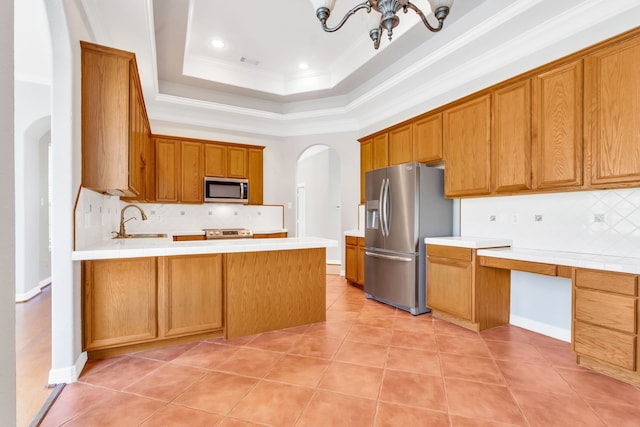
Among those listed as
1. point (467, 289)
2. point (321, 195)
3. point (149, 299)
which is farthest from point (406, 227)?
point (321, 195)

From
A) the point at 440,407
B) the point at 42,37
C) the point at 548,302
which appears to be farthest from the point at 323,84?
the point at 440,407

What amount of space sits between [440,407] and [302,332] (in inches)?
55.4

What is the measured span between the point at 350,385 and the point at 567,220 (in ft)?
7.67

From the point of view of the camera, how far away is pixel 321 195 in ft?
24.9

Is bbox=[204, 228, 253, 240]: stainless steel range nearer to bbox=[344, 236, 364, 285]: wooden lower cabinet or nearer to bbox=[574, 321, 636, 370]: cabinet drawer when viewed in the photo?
bbox=[344, 236, 364, 285]: wooden lower cabinet

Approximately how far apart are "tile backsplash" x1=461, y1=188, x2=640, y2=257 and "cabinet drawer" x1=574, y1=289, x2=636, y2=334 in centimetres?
53

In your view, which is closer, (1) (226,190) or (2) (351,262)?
(2) (351,262)

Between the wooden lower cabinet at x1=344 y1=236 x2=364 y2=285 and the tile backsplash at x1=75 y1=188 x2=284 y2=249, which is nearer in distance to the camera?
the tile backsplash at x1=75 y1=188 x2=284 y2=249

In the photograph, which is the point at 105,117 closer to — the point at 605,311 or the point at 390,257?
the point at 390,257

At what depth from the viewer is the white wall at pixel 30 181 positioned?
3.86 meters

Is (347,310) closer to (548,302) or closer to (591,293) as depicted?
(548,302)

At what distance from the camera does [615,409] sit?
1764mm

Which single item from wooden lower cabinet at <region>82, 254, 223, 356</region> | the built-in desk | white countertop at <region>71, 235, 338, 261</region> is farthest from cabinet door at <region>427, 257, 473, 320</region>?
wooden lower cabinet at <region>82, 254, 223, 356</region>

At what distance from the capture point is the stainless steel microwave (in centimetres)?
504
